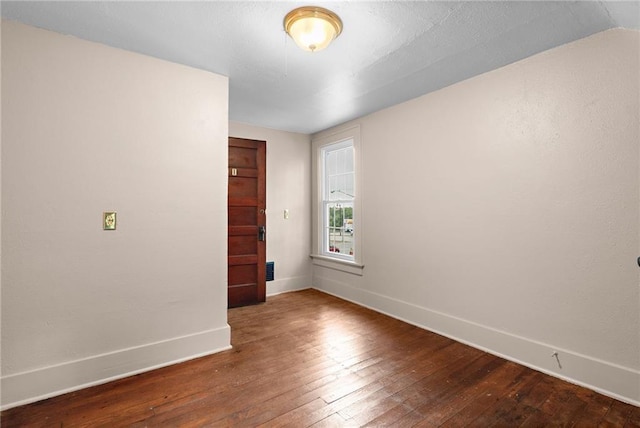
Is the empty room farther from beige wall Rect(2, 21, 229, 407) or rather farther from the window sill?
the window sill

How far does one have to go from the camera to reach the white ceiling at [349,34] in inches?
72.8

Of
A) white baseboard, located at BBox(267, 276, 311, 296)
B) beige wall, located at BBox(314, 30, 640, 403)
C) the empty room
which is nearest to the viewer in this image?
the empty room

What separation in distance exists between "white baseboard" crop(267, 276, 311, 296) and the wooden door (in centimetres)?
36

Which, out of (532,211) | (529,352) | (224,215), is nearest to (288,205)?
(224,215)

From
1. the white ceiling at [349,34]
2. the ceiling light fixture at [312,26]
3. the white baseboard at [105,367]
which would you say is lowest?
the white baseboard at [105,367]

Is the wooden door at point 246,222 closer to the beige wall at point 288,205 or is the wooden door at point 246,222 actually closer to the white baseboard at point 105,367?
the beige wall at point 288,205

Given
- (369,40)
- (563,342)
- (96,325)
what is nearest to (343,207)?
(369,40)

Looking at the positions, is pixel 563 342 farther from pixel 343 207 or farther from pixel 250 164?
pixel 250 164

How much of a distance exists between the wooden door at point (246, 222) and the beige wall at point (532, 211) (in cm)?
176

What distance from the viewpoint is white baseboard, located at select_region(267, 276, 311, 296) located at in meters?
4.52

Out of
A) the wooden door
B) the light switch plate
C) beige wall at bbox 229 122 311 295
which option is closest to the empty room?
the light switch plate

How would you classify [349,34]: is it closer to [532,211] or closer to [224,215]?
[224,215]

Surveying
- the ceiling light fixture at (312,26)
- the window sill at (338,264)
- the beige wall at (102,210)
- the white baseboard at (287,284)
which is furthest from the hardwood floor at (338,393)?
the ceiling light fixture at (312,26)

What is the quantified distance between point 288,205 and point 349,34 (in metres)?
2.93
